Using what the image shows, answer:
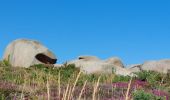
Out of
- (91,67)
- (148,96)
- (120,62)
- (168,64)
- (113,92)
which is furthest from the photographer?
→ (120,62)

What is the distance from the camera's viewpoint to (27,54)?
47656mm

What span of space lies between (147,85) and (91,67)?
11.8 meters

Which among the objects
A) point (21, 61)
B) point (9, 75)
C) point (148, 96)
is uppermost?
point (21, 61)

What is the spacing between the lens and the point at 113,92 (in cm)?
2223

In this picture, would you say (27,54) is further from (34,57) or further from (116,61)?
(116,61)

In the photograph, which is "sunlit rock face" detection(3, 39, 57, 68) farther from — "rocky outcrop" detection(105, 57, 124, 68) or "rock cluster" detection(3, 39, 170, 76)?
"rocky outcrop" detection(105, 57, 124, 68)

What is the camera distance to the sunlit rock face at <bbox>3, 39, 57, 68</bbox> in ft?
154

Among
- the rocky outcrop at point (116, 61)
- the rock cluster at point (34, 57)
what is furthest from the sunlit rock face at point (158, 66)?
the rocky outcrop at point (116, 61)

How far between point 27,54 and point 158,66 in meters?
12.3

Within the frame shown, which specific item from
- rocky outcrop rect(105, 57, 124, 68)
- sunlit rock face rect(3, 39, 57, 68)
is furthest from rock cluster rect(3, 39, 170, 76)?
rocky outcrop rect(105, 57, 124, 68)

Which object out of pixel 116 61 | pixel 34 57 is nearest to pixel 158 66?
pixel 116 61

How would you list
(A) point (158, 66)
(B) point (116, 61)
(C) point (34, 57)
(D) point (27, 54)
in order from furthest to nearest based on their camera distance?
(B) point (116, 61), (D) point (27, 54), (C) point (34, 57), (A) point (158, 66)

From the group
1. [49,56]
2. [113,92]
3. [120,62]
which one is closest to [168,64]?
[120,62]

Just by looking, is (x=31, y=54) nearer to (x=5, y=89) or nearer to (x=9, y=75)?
(x=9, y=75)
